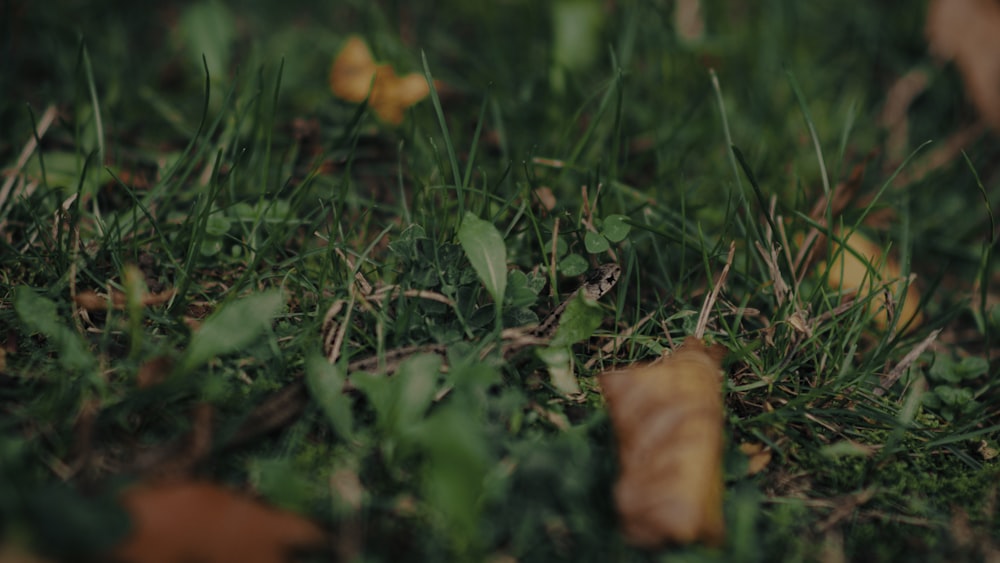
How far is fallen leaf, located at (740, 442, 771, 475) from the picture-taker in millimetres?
1393

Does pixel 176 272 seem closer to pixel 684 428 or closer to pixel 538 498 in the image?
pixel 538 498

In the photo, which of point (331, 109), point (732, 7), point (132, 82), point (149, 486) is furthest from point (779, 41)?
point (149, 486)

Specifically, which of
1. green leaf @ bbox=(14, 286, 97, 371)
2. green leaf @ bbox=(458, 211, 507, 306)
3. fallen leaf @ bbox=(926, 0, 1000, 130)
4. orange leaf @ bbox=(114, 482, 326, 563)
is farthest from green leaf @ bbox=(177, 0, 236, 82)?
fallen leaf @ bbox=(926, 0, 1000, 130)

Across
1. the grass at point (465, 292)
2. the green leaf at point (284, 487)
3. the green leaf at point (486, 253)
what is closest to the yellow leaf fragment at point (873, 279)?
the grass at point (465, 292)

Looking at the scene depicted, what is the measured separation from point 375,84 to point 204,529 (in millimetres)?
1545

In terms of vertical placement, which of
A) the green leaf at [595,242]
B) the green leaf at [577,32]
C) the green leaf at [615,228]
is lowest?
the green leaf at [595,242]

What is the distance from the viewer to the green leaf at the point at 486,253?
150 centimetres

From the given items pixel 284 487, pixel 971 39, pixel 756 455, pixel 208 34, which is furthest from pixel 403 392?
pixel 971 39

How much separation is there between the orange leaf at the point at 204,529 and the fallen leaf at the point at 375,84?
4.50 ft

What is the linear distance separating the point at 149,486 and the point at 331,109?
153cm

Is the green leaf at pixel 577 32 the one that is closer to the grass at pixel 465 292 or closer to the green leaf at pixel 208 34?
the grass at pixel 465 292

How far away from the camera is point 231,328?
138 centimetres

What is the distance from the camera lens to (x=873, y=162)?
230cm

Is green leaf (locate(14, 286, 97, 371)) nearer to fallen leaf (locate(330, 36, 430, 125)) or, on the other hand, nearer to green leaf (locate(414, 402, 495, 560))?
green leaf (locate(414, 402, 495, 560))
